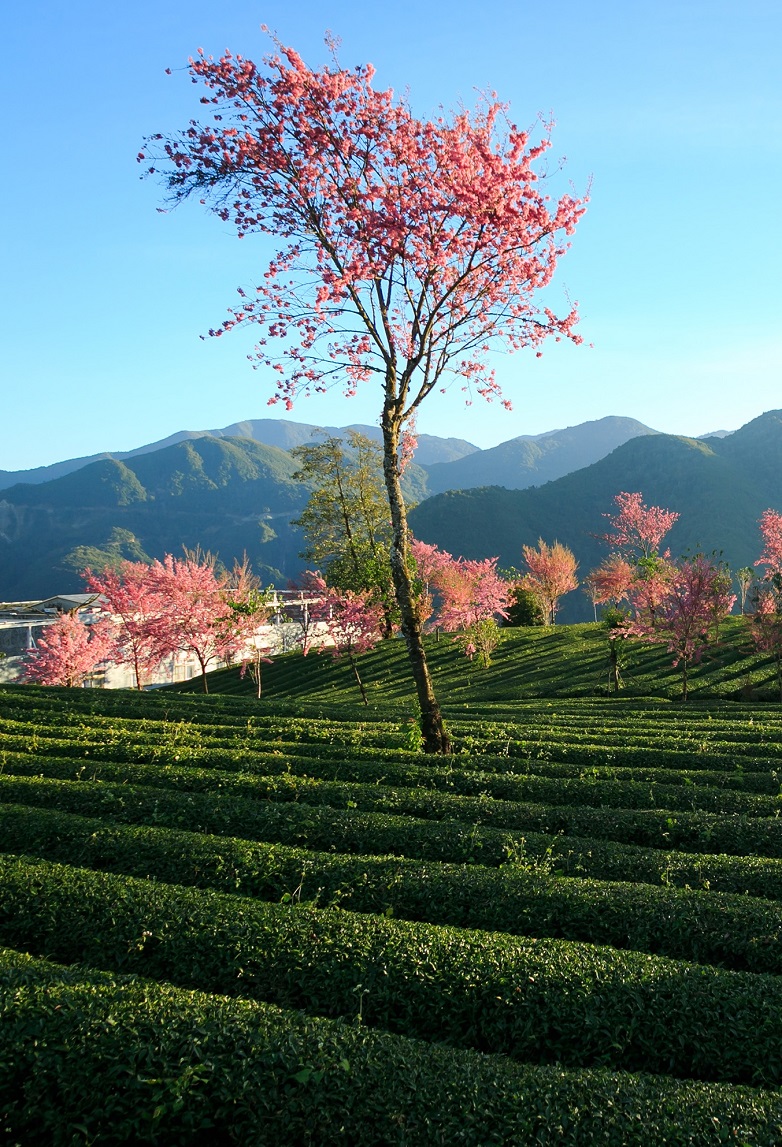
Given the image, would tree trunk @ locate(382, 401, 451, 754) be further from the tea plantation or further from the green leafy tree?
the green leafy tree

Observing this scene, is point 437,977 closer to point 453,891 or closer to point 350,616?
point 453,891

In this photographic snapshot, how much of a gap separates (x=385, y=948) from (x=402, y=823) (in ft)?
11.9

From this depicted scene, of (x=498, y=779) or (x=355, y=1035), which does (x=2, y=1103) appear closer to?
(x=355, y=1035)

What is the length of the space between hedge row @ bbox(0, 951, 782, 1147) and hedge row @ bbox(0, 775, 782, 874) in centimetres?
429

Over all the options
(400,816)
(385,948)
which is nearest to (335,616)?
(400,816)

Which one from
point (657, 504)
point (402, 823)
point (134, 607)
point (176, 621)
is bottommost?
point (402, 823)

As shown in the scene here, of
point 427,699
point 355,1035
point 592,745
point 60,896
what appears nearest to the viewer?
point 355,1035

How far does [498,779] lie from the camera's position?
524 inches

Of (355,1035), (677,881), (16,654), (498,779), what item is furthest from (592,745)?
(16,654)

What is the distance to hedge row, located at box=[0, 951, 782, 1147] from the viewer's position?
5141 millimetres

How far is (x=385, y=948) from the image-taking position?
7277 mm

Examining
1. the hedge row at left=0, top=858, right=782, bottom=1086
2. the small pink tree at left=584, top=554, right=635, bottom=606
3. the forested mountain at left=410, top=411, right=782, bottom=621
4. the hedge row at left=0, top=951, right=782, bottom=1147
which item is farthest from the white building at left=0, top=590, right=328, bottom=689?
the forested mountain at left=410, top=411, right=782, bottom=621

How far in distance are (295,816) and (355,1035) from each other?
17.1 ft

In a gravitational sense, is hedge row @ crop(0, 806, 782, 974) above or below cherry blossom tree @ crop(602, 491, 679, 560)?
below
